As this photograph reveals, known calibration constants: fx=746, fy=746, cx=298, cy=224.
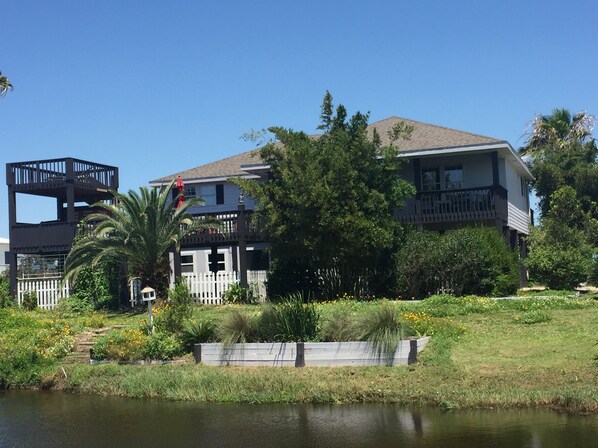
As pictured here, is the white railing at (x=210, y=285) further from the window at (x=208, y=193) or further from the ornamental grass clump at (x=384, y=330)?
the ornamental grass clump at (x=384, y=330)

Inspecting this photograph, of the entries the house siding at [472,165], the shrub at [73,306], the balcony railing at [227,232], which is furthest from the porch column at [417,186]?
the shrub at [73,306]

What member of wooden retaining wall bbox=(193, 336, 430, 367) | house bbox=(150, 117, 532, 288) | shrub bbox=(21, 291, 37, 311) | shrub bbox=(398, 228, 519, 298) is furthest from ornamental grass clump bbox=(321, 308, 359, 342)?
shrub bbox=(21, 291, 37, 311)

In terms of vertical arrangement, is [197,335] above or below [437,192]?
below

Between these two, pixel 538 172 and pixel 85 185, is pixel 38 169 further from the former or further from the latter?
pixel 538 172

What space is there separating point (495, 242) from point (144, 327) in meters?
13.1

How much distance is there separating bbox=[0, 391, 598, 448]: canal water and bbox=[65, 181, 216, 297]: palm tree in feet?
39.0

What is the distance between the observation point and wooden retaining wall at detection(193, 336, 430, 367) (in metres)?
15.4

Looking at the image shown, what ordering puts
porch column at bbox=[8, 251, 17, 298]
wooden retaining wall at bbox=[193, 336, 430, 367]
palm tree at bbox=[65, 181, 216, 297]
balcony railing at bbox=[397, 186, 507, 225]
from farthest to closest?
porch column at bbox=[8, 251, 17, 298], balcony railing at bbox=[397, 186, 507, 225], palm tree at bbox=[65, 181, 216, 297], wooden retaining wall at bbox=[193, 336, 430, 367]

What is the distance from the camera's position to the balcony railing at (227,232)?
30.3m

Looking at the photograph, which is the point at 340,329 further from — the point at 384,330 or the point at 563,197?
the point at 563,197

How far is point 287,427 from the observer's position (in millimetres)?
12352

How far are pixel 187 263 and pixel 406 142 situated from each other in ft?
38.0

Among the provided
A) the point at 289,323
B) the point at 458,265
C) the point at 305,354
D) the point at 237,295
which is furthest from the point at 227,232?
the point at 305,354

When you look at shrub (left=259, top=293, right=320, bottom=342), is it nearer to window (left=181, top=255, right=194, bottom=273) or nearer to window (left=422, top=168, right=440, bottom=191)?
window (left=422, top=168, right=440, bottom=191)
